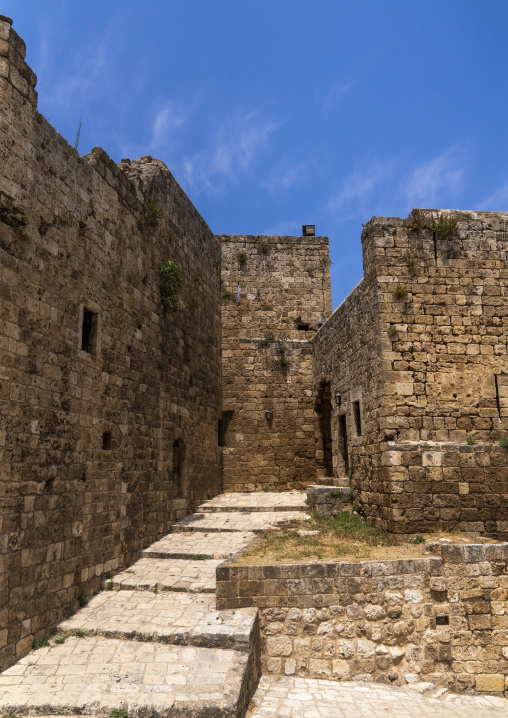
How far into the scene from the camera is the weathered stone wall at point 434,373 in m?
8.44

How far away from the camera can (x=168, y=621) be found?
6.20 metres

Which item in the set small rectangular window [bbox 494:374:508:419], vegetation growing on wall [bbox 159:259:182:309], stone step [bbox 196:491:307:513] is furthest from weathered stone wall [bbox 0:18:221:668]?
small rectangular window [bbox 494:374:508:419]

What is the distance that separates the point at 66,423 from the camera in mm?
6758

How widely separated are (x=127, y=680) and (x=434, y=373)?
646 cm

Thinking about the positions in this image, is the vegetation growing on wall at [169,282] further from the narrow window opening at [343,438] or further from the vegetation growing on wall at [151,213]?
the narrow window opening at [343,438]

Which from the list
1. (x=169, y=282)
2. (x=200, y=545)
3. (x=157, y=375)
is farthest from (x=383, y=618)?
(x=169, y=282)

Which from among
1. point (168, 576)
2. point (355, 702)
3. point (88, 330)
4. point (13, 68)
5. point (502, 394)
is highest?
point (13, 68)

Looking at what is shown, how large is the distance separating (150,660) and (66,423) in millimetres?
3024

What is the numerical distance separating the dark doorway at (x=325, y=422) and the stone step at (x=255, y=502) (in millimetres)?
1401

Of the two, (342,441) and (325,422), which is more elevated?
(325,422)

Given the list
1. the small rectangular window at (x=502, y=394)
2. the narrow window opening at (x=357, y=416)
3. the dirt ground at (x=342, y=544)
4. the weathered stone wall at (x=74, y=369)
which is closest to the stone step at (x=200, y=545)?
the weathered stone wall at (x=74, y=369)

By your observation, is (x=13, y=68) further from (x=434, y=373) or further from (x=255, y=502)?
(x=255, y=502)

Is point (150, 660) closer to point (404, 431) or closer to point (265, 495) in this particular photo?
point (404, 431)

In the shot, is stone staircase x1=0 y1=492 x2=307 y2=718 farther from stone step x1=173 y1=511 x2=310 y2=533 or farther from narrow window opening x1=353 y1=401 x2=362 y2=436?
narrow window opening x1=353 y1=401 x2=362 y2=436
